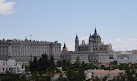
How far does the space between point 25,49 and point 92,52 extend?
104ft

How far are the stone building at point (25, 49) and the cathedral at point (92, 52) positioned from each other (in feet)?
31.0

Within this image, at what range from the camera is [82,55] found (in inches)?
6432

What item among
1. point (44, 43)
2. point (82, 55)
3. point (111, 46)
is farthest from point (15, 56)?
point (111, 46)

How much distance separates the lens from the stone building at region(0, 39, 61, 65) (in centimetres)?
13638

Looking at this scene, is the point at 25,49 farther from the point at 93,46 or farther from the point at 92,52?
the point at 93,46

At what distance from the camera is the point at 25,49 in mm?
142125

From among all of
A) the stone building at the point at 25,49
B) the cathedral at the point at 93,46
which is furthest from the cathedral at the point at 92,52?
the stone building at the point at 25,49

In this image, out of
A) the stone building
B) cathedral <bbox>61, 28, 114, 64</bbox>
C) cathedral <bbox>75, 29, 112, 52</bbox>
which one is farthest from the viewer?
cathedral <bbox>75, 29, 112, 52</bbox>

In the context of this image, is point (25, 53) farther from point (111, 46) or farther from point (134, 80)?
point (134, 80)

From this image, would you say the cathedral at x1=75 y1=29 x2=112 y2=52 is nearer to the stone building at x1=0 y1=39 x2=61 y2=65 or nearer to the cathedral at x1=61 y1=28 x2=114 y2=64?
the cathedral at x1=61 y1=28 x2=114 y2=64

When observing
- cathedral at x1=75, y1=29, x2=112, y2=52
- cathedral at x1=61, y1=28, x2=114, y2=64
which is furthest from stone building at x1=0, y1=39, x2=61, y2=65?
cathedral at x1=75, y1=29, x2=112, y2=52

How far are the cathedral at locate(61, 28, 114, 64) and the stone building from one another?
945 centimetres

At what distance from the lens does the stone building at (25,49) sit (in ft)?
447

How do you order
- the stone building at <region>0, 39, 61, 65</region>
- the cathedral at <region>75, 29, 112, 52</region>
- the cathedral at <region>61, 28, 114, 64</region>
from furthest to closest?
the cathedral at <region>75, 29, 112, 52</region>
the cathedral at <region>61, 28, 114, 64</region>
the stone building at <region>0, 39, 61, 65</region>
